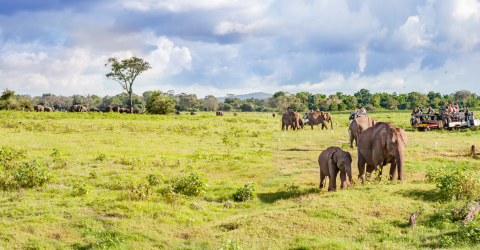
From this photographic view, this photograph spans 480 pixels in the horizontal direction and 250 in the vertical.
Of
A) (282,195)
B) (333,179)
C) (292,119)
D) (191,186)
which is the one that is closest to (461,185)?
(333,179)

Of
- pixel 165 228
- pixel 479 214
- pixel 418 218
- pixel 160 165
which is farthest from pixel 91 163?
pixel 479 214

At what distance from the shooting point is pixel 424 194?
940 centimetres

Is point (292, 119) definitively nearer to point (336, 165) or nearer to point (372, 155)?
point (372, 155)

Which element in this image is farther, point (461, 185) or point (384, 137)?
point (384, 137)

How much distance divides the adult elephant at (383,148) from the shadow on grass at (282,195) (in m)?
1.72

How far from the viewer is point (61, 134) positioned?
84.6 ft

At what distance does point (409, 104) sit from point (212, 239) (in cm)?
10624

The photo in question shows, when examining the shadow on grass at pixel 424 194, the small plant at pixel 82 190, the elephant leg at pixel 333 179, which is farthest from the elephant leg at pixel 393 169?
the small plant at pixel 82 190

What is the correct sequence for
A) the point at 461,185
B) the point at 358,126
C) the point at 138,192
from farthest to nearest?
the point at 358,126, the point at 138,192, the point at 461,185

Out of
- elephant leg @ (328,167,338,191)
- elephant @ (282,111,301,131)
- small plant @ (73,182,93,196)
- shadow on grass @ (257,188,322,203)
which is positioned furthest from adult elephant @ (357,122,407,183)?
elephant @ (282,111,301,131)

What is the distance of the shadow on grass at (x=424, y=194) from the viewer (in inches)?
358

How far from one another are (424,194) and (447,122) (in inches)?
941

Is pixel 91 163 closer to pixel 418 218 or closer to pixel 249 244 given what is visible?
pixel 249 244

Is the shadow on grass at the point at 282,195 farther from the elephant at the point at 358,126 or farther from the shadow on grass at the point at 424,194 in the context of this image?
the elephant at the point at 358,126
